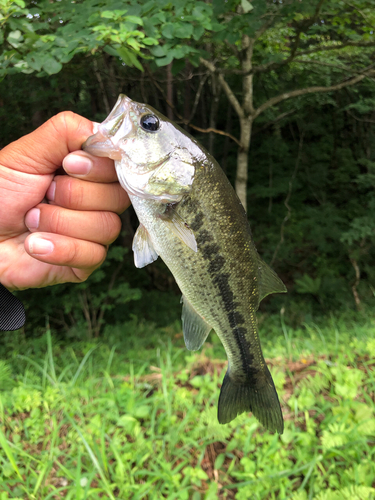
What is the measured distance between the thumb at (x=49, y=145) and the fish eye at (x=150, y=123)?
0.27 metres

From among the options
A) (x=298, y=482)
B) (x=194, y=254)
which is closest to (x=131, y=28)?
(x=194, y=254)

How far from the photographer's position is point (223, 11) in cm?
307

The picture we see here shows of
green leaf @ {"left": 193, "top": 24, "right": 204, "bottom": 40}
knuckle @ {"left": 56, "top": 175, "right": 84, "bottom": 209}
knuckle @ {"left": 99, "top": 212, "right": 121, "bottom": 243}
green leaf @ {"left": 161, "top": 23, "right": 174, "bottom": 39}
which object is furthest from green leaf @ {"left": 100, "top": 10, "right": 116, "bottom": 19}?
knuckle @ {"left": 99, "top": 212, "right": 121, "bottom": 243}

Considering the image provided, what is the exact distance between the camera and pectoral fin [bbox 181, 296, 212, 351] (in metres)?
1.50

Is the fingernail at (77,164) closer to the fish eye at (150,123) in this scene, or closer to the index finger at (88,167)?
the index finger at (88,167)

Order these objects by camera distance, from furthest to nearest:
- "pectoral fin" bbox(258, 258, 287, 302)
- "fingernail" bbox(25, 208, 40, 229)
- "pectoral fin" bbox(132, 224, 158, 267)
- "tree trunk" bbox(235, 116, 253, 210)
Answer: "tree trunk" bbox(235, 116, 253, 210)
"fingernail" bbox(25, 208, 40, 229)
"pectoral fin" bbox(258, 258, 287, 302)
"pectoral fin" bbox(132, 224, 158, 267)

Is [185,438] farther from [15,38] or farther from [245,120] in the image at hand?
[245,120]

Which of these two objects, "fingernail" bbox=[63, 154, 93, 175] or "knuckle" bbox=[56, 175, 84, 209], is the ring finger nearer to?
"knuckle" bbox=[56, 175, 84, 209]

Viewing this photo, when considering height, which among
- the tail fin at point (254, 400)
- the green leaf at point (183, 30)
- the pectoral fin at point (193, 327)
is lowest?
the tail fin at point (254, 400)

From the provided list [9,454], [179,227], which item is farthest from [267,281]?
[9,454]

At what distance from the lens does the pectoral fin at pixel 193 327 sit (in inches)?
58.9

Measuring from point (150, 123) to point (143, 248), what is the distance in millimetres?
493

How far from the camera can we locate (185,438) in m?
2.69

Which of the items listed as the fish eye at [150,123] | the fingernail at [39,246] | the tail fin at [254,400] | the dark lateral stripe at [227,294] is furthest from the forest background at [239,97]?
the tail fin at [254,400]
